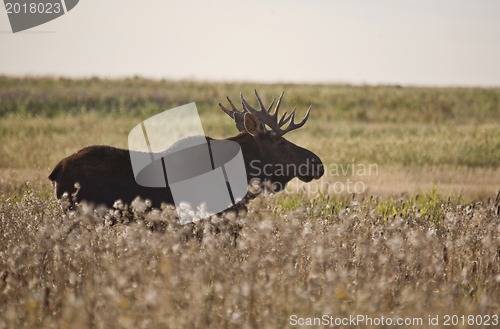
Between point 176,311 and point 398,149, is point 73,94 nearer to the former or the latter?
point 398,149

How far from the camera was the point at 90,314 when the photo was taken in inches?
204

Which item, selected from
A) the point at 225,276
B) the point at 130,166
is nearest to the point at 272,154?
the point at 130,166

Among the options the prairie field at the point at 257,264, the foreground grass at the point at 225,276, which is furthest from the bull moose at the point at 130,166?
the foreground grass at the point at 225,276

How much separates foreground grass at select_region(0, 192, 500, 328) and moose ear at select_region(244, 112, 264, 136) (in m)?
1.81

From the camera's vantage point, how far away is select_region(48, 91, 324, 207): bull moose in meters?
9.20

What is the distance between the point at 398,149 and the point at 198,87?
23.3 m

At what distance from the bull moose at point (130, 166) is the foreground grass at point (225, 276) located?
528 millimetres

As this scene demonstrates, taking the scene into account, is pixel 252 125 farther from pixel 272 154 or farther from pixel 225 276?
pixel 225 276

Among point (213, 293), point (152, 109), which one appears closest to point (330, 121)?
point (152, 109)

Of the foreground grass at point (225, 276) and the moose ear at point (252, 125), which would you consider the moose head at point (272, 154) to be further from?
the foreground grass at point (225, 276)

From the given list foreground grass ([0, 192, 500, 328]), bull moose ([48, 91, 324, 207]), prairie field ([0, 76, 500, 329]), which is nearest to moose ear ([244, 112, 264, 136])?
bull moose ([48, 91, 324, 207])

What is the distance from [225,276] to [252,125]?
14.5 feet

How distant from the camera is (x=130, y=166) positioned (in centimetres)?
938

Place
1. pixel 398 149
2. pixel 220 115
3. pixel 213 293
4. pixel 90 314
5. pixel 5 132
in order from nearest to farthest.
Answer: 1. pixel 90 314
2. pixel 213 293
3. pixel 398 149
4. pixel 5 132
5. pixel 220 115
